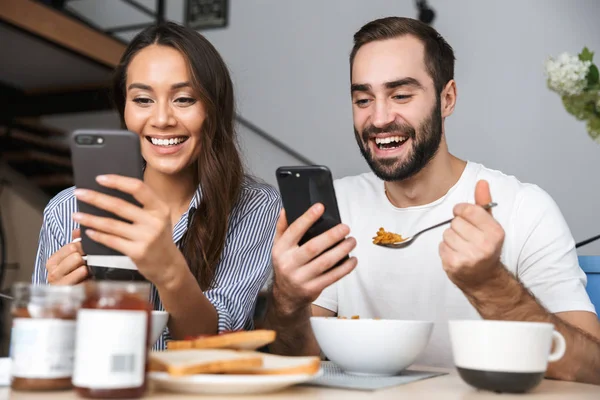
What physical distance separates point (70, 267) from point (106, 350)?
54cm

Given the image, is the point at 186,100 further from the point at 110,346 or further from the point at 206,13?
the point at 206,13

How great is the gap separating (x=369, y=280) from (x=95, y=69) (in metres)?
3.56

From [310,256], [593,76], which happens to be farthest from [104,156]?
[593,76]

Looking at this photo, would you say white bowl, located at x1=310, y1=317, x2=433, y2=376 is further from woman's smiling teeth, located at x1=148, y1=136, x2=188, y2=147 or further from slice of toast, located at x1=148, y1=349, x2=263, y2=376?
woman's smiling teeth, located at x1=148, y1=136, x2=188, y2=147

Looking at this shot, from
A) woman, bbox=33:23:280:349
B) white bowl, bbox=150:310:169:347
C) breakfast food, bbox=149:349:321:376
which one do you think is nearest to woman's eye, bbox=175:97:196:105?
woman, bbox=33:23:280:349

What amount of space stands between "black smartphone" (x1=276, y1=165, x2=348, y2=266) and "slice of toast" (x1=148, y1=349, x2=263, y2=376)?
13.6 inches

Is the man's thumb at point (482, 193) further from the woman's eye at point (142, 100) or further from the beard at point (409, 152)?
the woman's eye at point (142, 100)

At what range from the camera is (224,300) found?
1.38 m

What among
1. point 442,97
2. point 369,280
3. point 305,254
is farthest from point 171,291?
point 442,97

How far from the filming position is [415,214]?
160 centimetres

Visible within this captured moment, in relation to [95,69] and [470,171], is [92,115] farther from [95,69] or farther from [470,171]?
[470,171]

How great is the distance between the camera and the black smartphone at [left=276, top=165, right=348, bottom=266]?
1051 millimetres

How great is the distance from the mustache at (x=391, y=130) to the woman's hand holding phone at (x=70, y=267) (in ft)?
2.46

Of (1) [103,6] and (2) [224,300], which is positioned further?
(1) [103,6]
